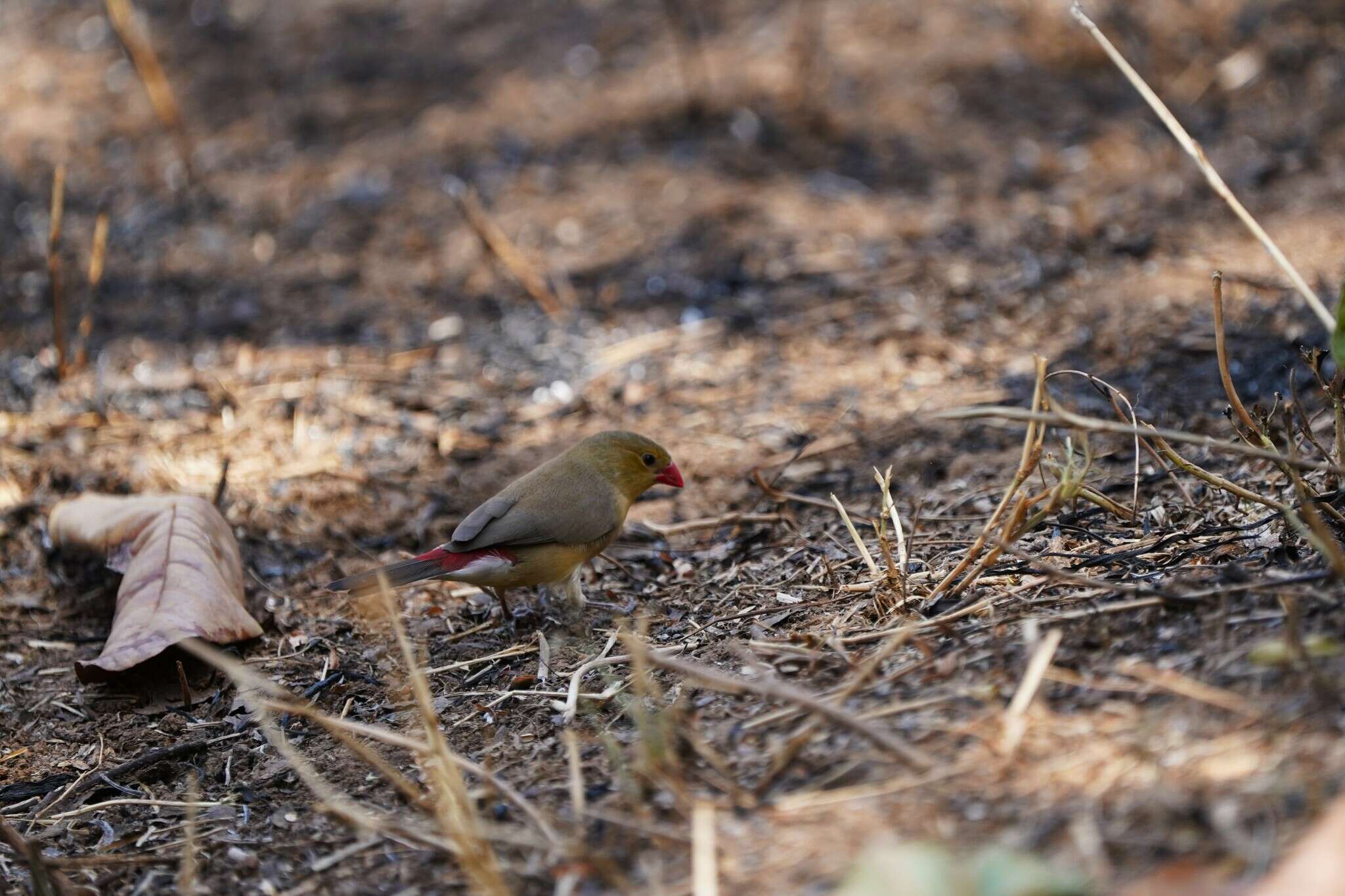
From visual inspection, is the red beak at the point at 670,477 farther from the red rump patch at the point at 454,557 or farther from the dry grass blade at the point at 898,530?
the dry grass blade at the point at 898,530

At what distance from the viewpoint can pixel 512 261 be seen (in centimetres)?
648

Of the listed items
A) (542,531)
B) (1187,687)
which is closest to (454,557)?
(542,531)

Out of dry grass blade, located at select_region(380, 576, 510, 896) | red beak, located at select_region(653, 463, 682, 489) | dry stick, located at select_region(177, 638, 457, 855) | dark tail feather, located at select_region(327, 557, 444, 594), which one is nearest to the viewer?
dry grass blade, located at select_region(380, 576, 510, 896)

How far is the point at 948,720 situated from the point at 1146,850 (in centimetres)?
57

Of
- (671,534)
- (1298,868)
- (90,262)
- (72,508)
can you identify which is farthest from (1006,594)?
(90,262)

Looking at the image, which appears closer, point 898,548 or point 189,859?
point 189,859

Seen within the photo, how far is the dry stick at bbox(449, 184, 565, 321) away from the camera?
6.37 meters

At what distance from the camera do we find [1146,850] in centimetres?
218

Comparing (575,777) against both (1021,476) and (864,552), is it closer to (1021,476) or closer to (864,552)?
(864,552)

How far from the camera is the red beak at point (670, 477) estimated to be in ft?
14.4

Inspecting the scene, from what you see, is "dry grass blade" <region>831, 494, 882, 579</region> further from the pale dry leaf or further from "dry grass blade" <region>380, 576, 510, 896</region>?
the pale dry leaf

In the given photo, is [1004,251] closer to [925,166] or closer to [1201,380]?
[925,166]

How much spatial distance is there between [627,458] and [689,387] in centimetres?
141

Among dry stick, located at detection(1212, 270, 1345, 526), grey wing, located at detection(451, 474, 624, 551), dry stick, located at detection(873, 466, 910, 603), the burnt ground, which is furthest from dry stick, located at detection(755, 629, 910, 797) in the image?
grey wing, located at detection(451, 474, 624, 551)
